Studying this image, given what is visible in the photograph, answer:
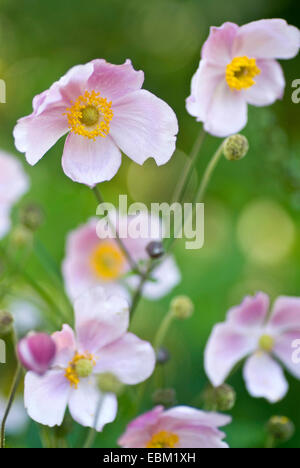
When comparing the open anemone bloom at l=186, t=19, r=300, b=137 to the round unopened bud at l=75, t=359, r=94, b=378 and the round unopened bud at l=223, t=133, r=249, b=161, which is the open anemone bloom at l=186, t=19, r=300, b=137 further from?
the round unopened bud at l=75, t=359, r=94, b=378

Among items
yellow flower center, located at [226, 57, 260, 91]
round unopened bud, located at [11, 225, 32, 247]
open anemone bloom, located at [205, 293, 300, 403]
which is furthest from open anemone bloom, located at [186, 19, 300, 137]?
round unopened bud, located at [11, 225, 32, 247]

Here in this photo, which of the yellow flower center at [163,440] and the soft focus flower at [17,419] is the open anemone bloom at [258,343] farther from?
the soft focus flower at [17,419]

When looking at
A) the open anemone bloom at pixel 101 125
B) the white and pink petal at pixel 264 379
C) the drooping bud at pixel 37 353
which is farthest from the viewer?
the white and pink petal at pixel 264 379

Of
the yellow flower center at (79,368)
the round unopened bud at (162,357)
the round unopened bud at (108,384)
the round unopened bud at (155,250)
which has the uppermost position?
the round unopened bud at (155,250)

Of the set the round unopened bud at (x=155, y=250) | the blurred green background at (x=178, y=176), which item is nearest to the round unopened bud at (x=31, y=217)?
the blurred green background at (x=178, y=176)

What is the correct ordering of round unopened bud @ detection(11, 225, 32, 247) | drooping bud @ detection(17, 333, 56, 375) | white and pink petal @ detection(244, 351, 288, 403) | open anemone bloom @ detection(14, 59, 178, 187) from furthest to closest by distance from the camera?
round unopened bud @ detection(11, 225, 32, 247) → white and pink petal @ detection(244, 351, 288, 403) → open anemone bloom @ detection(14, 59, 178, 187) → drooping bud @ detection(17, 333, 56, 375)

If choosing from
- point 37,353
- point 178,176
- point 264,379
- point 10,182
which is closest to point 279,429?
point 264,379

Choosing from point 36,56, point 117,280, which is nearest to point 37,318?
point 117,280

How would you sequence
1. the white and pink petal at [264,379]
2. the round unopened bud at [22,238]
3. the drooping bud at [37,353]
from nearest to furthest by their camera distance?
the drooping bud at [37,353], the white and pink petal at [264,379], the round unopened bud at [22,238]
